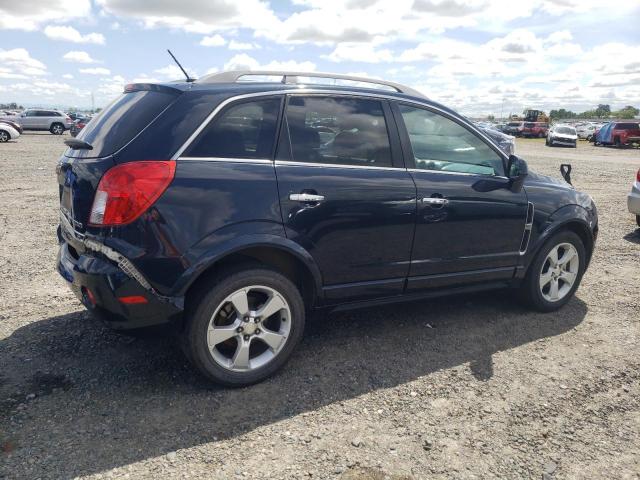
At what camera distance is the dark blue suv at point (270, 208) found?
2.86m

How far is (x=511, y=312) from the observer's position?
15.1 feet

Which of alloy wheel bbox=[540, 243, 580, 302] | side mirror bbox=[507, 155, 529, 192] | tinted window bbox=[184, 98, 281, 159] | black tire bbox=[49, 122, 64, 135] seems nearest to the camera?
tinted window bbox=[184, 98, 281, 159]

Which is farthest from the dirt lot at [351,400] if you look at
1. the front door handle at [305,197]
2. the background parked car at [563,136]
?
the background parked car at [563,136]

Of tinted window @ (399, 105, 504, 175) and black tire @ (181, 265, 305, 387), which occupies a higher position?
tinted window @ (399, 105, 504, 175)

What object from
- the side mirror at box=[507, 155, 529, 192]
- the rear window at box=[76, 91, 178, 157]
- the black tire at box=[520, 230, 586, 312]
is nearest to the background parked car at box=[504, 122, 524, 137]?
the black tire at box=[520, 230, 586, 312]

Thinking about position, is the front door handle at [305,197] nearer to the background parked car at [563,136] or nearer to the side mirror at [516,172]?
the side mirror at [516,172]

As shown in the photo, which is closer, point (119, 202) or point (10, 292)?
point (119, 202)

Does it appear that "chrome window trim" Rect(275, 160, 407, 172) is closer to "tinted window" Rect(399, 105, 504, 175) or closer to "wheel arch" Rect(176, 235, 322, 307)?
"tinted window" Rect(399, 105, 504, 175)

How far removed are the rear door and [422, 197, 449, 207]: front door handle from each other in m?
0.12

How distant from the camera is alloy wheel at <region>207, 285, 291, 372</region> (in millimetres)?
3107

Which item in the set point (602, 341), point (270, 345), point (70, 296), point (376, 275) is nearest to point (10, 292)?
point (70, 296)

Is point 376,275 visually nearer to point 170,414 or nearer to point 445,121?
point 445,121

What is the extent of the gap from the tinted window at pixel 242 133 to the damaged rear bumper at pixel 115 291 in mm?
737

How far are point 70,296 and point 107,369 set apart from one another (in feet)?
4.79
